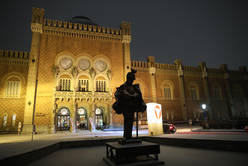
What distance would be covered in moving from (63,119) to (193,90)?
23.6 meters

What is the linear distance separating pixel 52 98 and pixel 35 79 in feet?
10.4

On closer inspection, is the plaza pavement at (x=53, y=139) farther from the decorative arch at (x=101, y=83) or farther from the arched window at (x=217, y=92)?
the arched window at (x=217, y=92)

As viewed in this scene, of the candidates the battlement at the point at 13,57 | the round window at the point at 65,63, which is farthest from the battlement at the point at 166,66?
the battlement at the point at 13,57

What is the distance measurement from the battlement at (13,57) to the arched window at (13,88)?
7.22 ft

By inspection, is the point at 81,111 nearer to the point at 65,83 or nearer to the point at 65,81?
the point at 65,83

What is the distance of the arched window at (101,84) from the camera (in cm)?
2196

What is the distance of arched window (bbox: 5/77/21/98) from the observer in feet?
62.9

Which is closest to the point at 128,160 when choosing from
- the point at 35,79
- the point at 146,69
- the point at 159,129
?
the point at 159,129

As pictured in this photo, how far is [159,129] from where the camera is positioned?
1052cm

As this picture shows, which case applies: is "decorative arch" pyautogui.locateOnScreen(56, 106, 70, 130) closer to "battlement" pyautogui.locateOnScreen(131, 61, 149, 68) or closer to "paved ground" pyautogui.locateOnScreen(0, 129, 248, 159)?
"paved ground" pyautogui.locateOnScreen(0, 129, 248, 159)

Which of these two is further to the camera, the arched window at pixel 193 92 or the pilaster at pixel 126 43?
the arched window at pixel 193 92

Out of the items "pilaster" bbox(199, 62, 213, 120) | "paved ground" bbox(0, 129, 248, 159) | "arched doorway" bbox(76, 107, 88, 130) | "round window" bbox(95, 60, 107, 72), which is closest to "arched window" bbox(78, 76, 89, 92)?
"round window" bbox(95, 60, 107, 72)

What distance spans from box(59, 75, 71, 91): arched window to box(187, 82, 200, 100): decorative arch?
21336 mm

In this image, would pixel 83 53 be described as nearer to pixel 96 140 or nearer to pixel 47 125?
pixel 47 125
